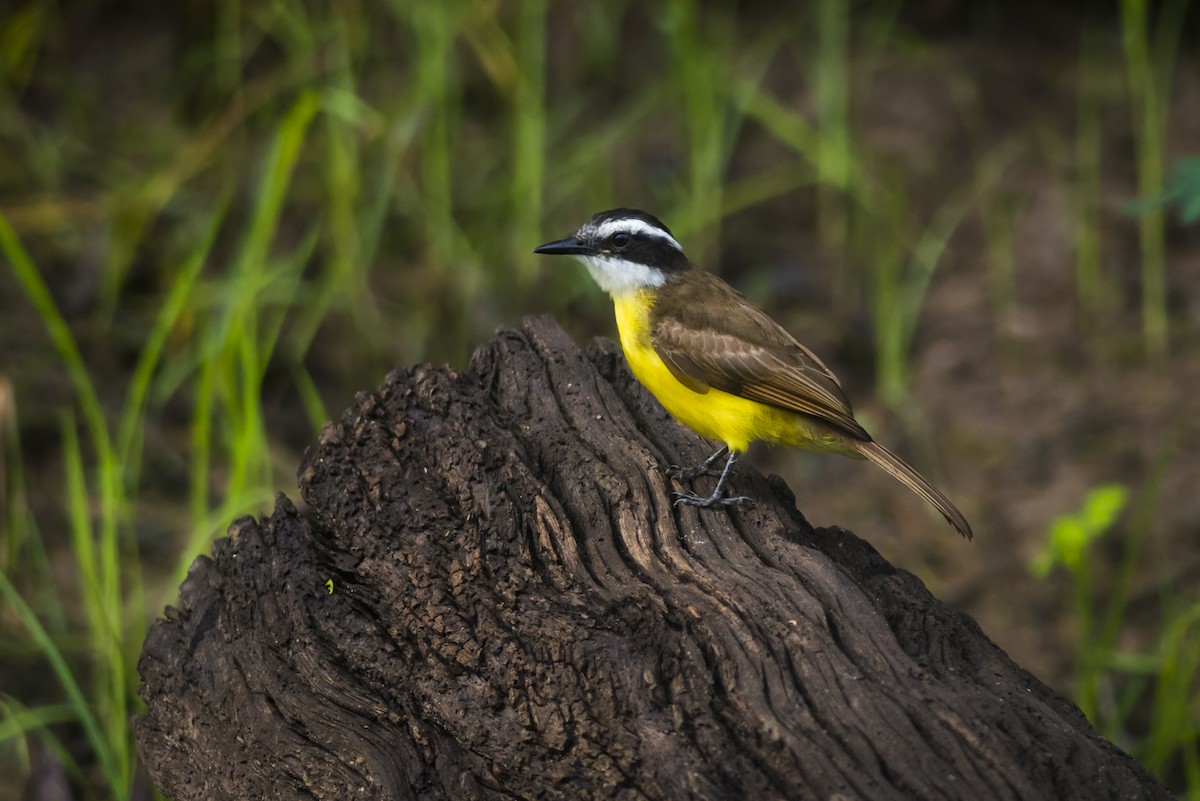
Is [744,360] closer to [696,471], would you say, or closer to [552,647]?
[696,471]

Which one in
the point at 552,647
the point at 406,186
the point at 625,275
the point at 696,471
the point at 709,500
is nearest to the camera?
the point at 552,647

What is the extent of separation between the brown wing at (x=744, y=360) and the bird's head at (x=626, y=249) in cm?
23

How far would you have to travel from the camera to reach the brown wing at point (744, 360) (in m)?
4.95

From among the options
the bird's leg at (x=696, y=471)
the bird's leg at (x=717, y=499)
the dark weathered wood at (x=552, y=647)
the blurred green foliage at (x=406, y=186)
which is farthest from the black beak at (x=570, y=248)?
the blurred green foliage at (x=406, y=186)

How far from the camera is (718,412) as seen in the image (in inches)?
196

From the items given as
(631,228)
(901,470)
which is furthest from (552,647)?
(631,228)

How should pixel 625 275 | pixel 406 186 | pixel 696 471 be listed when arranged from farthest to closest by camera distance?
pixel 406 186 → pixel 625 275 → pixel 696 471

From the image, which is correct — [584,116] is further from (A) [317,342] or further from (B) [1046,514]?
(B) [1046,514]

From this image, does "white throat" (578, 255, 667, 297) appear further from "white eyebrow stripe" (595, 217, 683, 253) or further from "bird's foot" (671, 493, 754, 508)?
"bird's foot" (671, 493, 754, 508)

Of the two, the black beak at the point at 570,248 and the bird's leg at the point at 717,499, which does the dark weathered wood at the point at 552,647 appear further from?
the black beak at the point at 570,248

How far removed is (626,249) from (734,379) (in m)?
0.81

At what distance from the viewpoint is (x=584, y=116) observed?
9.72 m

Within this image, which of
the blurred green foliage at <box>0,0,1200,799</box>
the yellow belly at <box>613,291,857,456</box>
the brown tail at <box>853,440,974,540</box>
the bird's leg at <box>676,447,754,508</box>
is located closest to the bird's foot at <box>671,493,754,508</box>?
the bird's leg at <box>676,447,754,508</box>

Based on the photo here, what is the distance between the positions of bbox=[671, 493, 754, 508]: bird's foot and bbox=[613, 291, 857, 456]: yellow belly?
492 mm
